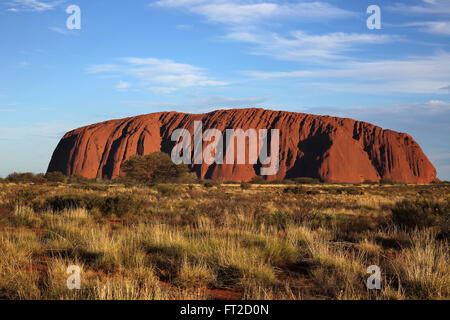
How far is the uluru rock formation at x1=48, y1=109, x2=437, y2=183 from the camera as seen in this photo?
82.1m

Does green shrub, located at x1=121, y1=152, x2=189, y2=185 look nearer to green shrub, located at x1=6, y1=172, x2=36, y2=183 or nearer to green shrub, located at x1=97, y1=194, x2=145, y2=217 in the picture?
green shrub, located at x1=97, y1=194, x2=145, y2=217

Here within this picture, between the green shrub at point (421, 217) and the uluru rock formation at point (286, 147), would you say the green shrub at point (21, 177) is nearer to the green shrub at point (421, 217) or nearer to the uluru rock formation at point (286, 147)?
the uluru rock formation at point (286, 147)

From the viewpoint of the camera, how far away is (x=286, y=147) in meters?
87.1

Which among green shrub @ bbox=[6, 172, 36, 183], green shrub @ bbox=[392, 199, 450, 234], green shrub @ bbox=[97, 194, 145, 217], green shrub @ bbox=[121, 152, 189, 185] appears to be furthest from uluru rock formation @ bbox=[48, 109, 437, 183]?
green shrub @ bbox=[392, 199, 450, 234]

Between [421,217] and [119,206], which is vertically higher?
[421,217]

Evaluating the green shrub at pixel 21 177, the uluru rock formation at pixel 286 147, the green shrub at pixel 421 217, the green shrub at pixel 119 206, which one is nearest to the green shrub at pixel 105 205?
the green shrub at pixel 119 206

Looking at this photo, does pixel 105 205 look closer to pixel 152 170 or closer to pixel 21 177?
pixel 152 170

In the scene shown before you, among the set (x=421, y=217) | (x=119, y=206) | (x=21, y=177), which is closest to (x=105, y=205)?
(x=119, y=206)

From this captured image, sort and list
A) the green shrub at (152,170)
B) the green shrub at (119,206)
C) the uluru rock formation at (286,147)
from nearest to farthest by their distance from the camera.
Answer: the green shrub at (119,206), the green shrub at (152,170), the uluru rock formation at (286,147)

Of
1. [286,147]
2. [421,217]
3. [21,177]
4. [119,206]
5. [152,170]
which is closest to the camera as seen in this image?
[421,217]

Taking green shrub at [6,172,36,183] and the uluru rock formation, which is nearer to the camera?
green shrub at [6,172,36,183]

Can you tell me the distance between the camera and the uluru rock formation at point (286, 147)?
82125 millimetres

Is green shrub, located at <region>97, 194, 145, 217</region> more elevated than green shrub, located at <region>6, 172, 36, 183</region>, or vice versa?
green shrub, located at <region>97, 194, 145, 217</region>

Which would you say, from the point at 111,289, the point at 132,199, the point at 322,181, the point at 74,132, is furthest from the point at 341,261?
the point at 74,132
